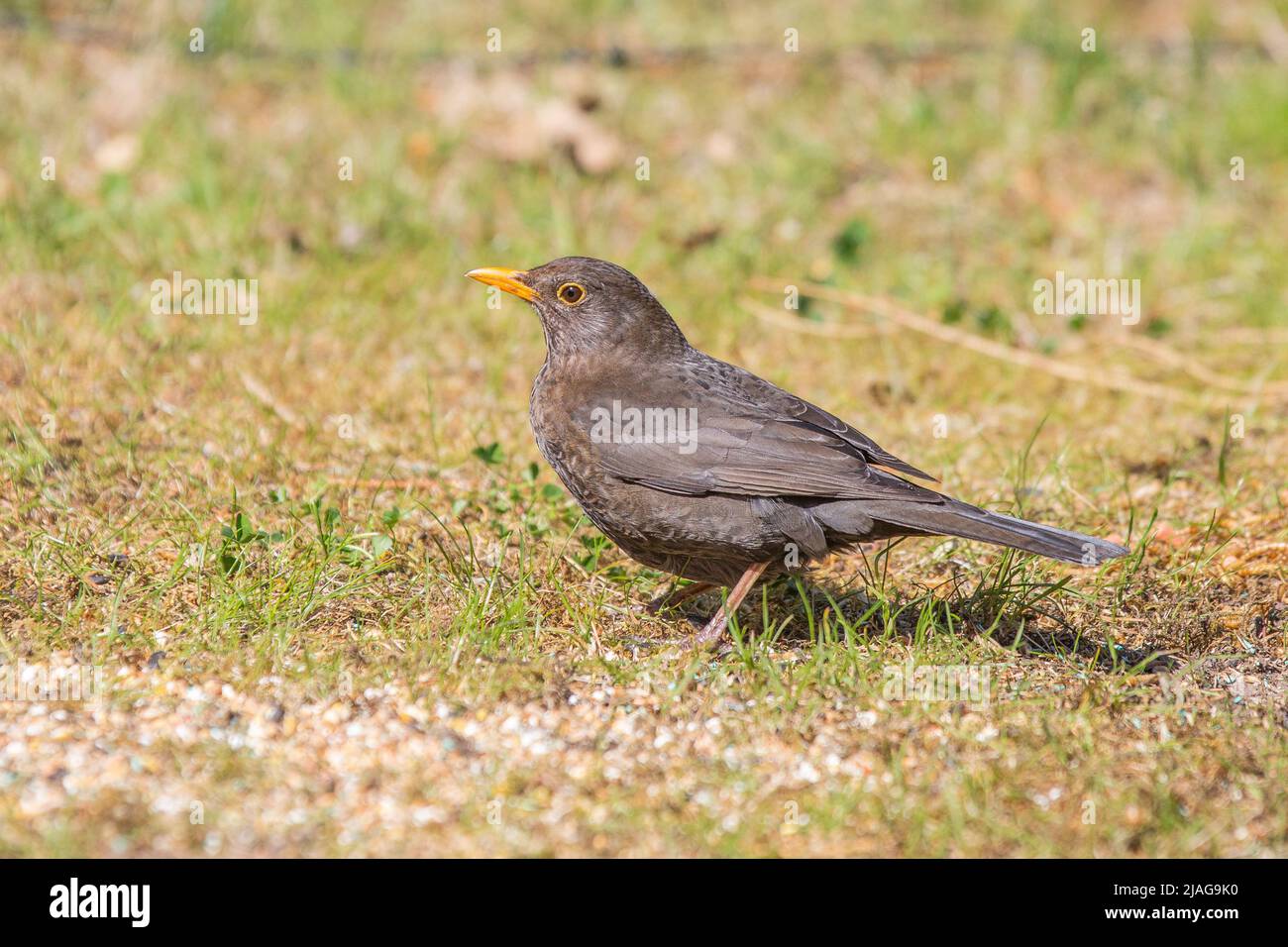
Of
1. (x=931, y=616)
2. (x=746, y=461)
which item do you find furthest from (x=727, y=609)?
(x=931, y=616)

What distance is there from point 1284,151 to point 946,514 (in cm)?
528

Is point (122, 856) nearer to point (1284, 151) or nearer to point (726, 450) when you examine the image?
point (726, 450)

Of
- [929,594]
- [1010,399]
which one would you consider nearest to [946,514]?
[929,594]

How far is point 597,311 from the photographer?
5.10m

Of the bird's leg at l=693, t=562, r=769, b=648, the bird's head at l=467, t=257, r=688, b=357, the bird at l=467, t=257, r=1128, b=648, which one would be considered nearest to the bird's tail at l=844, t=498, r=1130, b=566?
the bird at l=467, t=257, r=1128, b=648

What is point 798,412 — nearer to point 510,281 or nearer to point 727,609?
point 727,609

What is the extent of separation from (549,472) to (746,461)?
132 cm

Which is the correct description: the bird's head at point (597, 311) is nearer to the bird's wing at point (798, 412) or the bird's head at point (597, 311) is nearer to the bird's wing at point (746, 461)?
the bird's wing at point (798, 412)

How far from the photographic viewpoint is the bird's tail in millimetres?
4055

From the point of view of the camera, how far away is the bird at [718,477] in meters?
4.43

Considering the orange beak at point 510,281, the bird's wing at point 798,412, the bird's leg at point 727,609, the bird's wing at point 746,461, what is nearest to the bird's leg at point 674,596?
the bird's leg at point 727,609

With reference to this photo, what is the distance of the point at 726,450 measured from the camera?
461cm

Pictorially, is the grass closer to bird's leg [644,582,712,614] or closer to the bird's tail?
bird's leg [644,582,712,614]

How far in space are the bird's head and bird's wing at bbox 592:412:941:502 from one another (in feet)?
1.69
